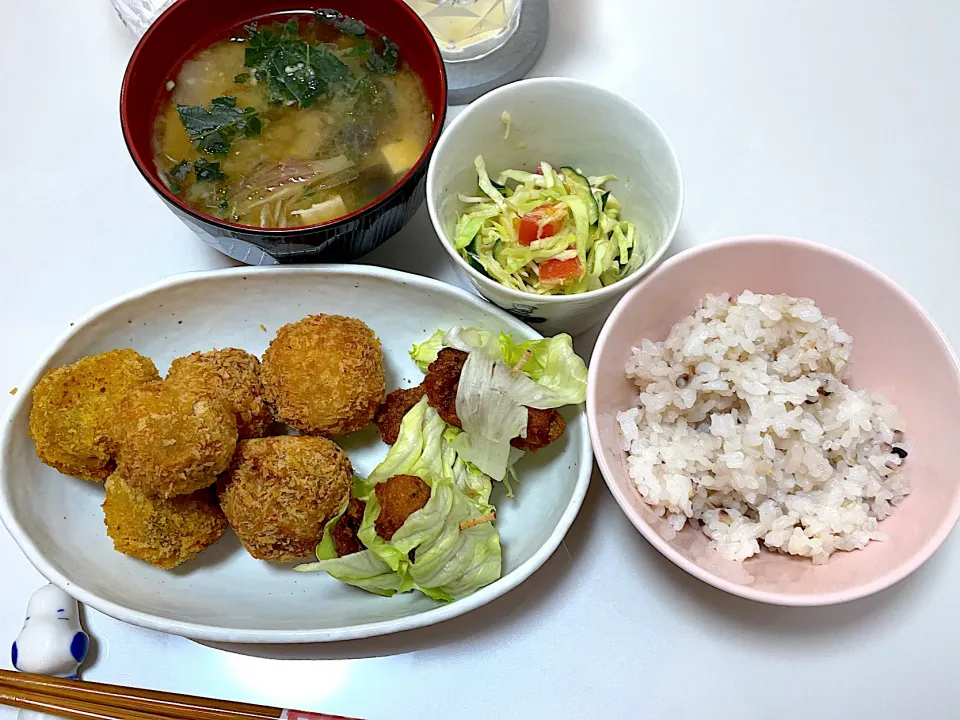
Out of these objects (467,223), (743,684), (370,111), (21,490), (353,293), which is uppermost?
(370,111)

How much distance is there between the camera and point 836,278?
1338 mm

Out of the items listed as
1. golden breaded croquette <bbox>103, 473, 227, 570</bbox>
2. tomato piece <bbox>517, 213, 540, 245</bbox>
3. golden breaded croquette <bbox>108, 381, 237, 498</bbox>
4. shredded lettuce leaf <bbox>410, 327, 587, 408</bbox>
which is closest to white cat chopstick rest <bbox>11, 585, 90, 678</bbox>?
golden breaded croquette <bbox>103, 473, 227, 570</bbox>

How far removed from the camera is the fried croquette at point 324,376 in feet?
4.53

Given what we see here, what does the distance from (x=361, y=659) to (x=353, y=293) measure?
0.68m

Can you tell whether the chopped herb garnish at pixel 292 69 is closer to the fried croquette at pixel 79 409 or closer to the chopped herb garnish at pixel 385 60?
Answer: the chopped herb garnish at pixel 385 60

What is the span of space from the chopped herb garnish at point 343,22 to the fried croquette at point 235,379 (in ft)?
2.17

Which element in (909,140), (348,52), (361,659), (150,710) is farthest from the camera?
(909,140)

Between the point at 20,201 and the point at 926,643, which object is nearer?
the point at 926,643

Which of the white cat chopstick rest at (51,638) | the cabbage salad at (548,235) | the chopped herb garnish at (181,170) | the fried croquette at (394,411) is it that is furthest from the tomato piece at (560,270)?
the white cat chopstick rest at (51,638)

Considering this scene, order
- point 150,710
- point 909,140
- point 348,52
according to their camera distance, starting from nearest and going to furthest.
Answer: point 150,710 → point 348,52 → point 909,140

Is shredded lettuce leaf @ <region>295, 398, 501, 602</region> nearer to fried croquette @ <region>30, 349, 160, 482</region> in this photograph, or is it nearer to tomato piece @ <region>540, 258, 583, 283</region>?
tomato piece @ <region>540, 258, 583, 283</region>

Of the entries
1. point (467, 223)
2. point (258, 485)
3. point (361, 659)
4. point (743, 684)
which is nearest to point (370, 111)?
point (467, 223)

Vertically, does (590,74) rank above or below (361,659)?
above

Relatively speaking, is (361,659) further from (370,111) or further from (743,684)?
(370,111)
